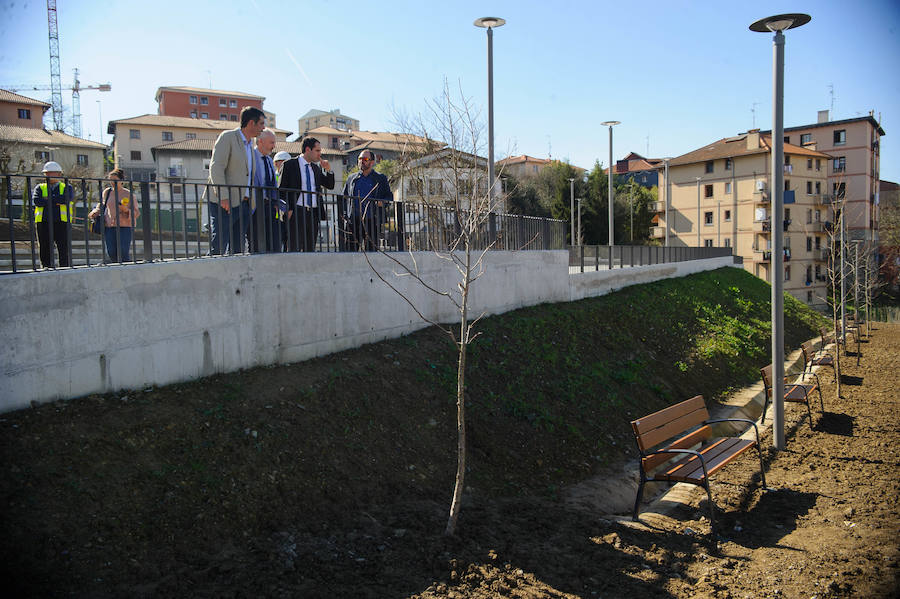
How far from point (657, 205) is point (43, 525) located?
62.6 metres

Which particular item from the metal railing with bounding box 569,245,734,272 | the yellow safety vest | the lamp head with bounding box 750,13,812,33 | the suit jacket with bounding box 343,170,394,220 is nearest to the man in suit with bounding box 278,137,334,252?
the suit jacket with bounding box 343,170,394,220

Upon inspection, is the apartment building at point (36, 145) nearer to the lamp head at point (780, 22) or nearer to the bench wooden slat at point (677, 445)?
the lamp head at point (780, 22)

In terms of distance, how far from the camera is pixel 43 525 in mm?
3977

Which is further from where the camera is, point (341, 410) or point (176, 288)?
point (341, 410)

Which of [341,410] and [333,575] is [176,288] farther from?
[333,575]

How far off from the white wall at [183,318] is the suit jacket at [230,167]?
79cm

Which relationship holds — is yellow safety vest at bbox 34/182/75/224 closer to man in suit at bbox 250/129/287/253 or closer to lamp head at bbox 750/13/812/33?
man in suit at bbox 250/129/287/253

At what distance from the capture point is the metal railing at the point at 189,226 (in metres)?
5.46

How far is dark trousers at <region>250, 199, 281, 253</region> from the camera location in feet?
23.4

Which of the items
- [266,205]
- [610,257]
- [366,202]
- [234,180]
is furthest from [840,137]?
[234,180]

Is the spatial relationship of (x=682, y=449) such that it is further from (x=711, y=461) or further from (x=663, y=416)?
(x=663, y=416)

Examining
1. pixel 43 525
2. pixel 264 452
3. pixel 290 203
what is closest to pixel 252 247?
pixel 290 203

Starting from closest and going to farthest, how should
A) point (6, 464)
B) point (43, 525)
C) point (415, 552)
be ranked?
point (43, 525) → point (6, 464) → point (415, 552)

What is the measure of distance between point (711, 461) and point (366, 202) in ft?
18.3
